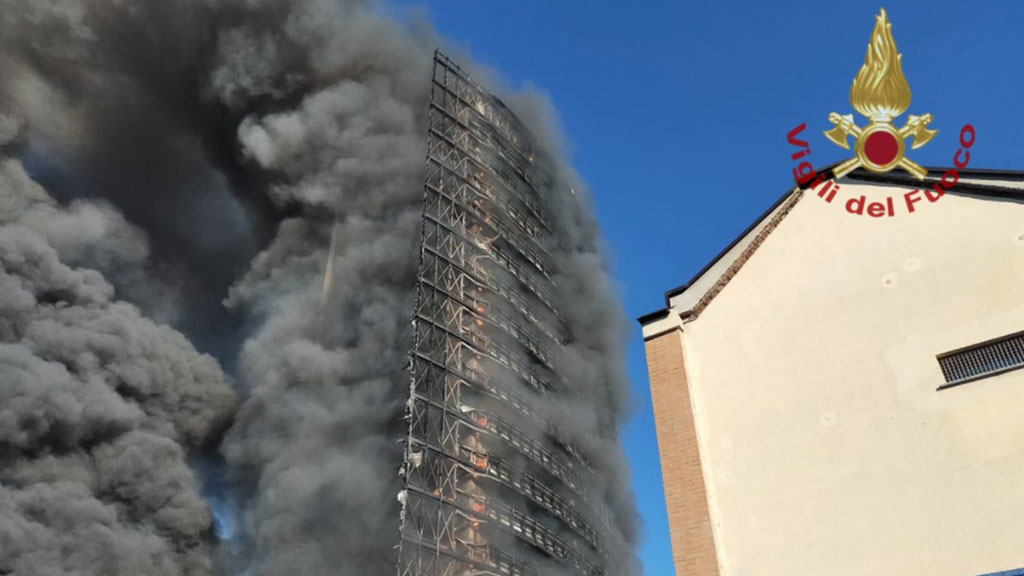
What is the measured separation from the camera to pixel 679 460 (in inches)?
383

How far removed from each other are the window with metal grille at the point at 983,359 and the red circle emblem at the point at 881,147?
290 centimetres

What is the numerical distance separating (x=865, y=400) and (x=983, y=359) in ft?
4.36

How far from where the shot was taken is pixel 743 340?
406 inches

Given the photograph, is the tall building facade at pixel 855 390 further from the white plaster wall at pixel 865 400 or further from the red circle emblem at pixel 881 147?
the red circle emblem at pixel 881 147

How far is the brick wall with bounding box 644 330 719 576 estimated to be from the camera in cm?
905

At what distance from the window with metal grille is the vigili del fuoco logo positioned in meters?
2.16

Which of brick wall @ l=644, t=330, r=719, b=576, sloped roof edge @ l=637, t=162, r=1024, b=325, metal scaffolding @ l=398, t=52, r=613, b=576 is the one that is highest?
metal scaffolding @ l=398, t=52, r=613, b=576

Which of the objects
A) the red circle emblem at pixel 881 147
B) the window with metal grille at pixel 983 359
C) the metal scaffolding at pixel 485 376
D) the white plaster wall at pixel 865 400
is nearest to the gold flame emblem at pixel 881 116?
the red circle emblem at pixel 881 147

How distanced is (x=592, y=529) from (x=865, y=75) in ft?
105

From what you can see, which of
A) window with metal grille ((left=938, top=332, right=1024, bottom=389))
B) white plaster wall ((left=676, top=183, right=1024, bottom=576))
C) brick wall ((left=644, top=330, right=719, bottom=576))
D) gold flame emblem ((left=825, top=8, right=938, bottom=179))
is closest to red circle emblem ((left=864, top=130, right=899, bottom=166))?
gold flame emblem ((left=825, top=8, right=938, bottom=179))

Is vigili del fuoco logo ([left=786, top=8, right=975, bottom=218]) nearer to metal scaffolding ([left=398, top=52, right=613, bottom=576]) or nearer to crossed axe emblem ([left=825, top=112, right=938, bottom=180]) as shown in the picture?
crossed axe emblem ([left=825, top=112, right=938, bottom=180])

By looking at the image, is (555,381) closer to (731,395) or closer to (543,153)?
(543,153)

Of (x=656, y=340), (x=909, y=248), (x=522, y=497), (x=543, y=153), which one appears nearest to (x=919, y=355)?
(x=909, y=248)

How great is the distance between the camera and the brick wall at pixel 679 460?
29.7 feet
